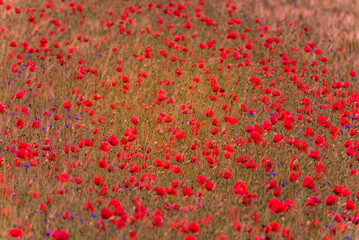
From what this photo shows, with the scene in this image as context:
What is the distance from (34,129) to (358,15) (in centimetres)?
652

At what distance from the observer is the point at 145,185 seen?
2824 mm

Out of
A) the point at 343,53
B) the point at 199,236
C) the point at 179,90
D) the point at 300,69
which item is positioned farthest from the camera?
the point at 343,53

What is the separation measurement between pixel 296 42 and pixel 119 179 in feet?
15.7

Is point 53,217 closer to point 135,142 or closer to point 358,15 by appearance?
point 135,142

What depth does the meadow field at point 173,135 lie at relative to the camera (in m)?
2.67

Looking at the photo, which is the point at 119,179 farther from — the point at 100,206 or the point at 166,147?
the point at 166,147

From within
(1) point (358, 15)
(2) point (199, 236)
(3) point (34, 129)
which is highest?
Answer: (1) point (358, 15)

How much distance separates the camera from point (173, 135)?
12.6 ft

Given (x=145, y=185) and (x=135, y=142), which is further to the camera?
(x=135, y=142)

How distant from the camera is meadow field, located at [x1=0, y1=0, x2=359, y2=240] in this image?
2.67 meters

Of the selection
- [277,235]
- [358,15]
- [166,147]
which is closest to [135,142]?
[166,147]

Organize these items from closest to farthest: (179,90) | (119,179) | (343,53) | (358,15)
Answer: (119,179), (179,90), (343,53), (358,15)

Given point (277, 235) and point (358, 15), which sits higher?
point (358, 15)

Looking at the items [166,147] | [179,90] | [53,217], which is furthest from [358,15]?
[53,217]
